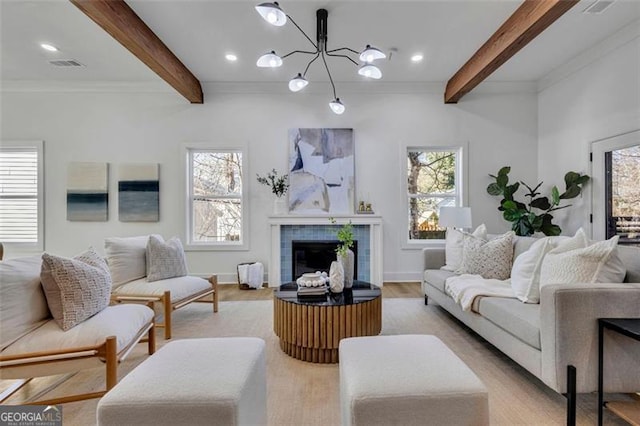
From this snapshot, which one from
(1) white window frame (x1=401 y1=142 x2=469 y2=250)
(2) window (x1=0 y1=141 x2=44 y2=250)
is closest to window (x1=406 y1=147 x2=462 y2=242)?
(1) white window frame (x1=401 y1=142 x2=469 y2=250)

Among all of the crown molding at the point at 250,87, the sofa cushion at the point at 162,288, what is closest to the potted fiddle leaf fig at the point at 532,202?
→ the crown molding at the point at 250,87

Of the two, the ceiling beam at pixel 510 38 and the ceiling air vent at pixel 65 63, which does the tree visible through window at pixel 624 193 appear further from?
the ceiling air vent at pixel 65 63

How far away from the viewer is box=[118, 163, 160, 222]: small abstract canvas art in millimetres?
4578

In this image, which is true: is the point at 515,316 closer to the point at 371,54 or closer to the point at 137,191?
the point at 371,54

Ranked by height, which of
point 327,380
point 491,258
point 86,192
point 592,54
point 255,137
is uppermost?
point 592,54

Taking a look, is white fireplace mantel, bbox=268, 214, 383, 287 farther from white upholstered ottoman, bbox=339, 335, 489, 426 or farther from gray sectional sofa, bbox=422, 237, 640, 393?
white upholstered ottoman, bbox=339, 335, 489, 426

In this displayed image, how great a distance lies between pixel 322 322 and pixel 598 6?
151 inches

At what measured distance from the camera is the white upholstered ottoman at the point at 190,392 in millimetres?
1020

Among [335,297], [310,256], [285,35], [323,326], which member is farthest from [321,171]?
[323,326]

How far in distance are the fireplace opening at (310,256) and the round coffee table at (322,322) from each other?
2.10 meters

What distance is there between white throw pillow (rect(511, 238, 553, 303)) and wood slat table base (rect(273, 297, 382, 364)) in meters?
1.04

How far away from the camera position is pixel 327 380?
1.97m

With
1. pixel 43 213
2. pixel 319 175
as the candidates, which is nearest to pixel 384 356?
pixel 319 175

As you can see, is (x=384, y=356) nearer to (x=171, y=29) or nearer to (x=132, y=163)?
(x=171, y=29)
